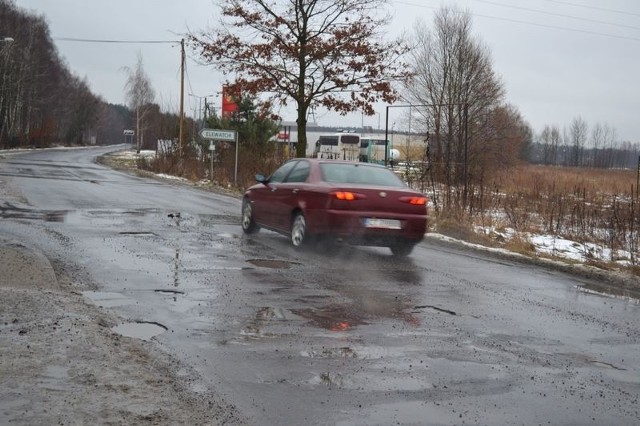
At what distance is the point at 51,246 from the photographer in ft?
31.8

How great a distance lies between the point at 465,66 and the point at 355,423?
38412mm

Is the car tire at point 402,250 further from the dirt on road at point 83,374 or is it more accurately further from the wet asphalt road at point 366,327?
the dirt on road at point 83,374

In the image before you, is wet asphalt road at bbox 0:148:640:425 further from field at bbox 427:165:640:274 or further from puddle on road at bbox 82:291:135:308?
field at bbox 427:165:640:274

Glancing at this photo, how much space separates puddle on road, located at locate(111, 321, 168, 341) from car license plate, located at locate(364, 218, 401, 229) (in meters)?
4.89

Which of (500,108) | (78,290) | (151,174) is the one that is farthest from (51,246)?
(500,108)

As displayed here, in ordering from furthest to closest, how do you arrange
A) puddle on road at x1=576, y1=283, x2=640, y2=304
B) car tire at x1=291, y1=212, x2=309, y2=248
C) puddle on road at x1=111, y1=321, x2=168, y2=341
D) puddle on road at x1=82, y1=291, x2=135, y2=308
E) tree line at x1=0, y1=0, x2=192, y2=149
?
tree line at x1=0, y1=0, x2=192, y2=149 < car tire at x1=291, y1=212, x2=309, y2=248 < puddle on road at x1=576, y1=283, x2=640, y2=304 < puddle on road at x1=82, y1=291, x2=135, y2=308 < puddle on road at x1=111, y1=321, x2=168, y2=341

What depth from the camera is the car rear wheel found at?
35.0 ft

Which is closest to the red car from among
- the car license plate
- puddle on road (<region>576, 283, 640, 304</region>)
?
the car license plate

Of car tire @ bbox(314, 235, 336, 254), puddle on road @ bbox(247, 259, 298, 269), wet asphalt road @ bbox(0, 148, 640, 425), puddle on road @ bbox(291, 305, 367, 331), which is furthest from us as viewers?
car tire @ bbox(314, 235, 336, 254)

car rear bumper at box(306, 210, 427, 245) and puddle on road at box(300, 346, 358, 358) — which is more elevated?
car rear bumper at box(306, 210, 427, 245)

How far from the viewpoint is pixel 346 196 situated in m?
10.1

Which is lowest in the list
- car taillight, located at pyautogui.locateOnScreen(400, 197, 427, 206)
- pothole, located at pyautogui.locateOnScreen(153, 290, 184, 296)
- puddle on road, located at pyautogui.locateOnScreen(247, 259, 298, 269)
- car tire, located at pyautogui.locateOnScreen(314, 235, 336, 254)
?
pothole, located at pyautogui.locateOnScreen(153, 290, 184, 296)

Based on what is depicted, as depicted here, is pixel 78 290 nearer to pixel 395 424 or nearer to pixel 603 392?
pixel 395 424

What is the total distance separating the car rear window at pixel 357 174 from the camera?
10.6 metres
